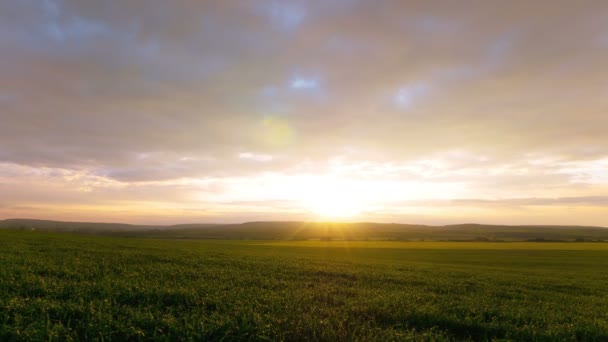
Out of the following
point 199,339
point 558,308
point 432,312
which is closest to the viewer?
point 199,339

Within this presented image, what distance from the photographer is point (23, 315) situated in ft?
20.3

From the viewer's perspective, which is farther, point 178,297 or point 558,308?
point 558,308

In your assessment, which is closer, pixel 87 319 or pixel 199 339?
pixel 199 339

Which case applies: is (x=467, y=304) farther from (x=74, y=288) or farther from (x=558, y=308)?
(x=74, y=288)

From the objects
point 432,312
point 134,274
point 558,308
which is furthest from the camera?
point 134,274

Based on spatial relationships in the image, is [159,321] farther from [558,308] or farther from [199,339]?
[558,308]

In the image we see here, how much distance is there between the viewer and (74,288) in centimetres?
876

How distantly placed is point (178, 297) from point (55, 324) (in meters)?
3.04

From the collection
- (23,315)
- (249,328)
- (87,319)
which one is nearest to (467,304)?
(249,328)

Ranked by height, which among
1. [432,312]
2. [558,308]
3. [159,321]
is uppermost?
[159,321]

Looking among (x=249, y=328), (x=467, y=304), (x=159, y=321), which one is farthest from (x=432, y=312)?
(x=159, y=321)

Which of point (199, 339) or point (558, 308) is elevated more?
point (199, 339)

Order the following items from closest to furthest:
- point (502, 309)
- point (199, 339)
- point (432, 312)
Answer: point (199, 339), point (432, 312), point (502, 309)

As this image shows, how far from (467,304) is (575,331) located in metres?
2.88
